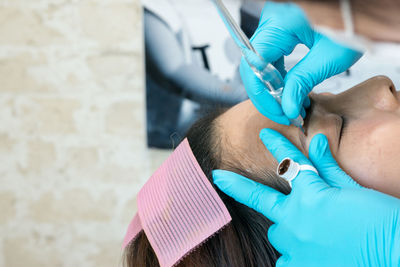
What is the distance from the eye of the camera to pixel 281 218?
79 cm

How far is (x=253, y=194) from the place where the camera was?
81 cm

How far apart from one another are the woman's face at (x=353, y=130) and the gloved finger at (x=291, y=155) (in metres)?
0.03

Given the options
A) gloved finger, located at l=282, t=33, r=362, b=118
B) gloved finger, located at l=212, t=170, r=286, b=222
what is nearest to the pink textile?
gloved finger, located at l=212, t=170, r=286, b=222

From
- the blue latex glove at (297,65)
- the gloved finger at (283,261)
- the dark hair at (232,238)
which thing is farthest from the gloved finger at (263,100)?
the gloved finger at (283,261)

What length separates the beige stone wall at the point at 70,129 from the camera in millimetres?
1653

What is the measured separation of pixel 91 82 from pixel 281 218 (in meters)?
1.13

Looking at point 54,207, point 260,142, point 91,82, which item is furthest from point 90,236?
point 260,142

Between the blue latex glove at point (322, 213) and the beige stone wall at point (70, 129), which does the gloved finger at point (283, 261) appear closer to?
the blue latex glove at point (322, 213)

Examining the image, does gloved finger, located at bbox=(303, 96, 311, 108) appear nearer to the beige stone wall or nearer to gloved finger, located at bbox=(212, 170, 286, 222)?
gloved finger, located at bbox=(212, 170, 286, 222)

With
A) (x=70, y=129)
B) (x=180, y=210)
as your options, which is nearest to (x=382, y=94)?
(x=180, y=210)

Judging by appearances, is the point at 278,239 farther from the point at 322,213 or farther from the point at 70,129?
the point at 70,129

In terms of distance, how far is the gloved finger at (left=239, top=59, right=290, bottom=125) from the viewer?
0.84m

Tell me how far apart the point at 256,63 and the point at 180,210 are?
0.32m

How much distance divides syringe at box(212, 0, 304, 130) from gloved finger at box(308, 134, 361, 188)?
6 centimetres
